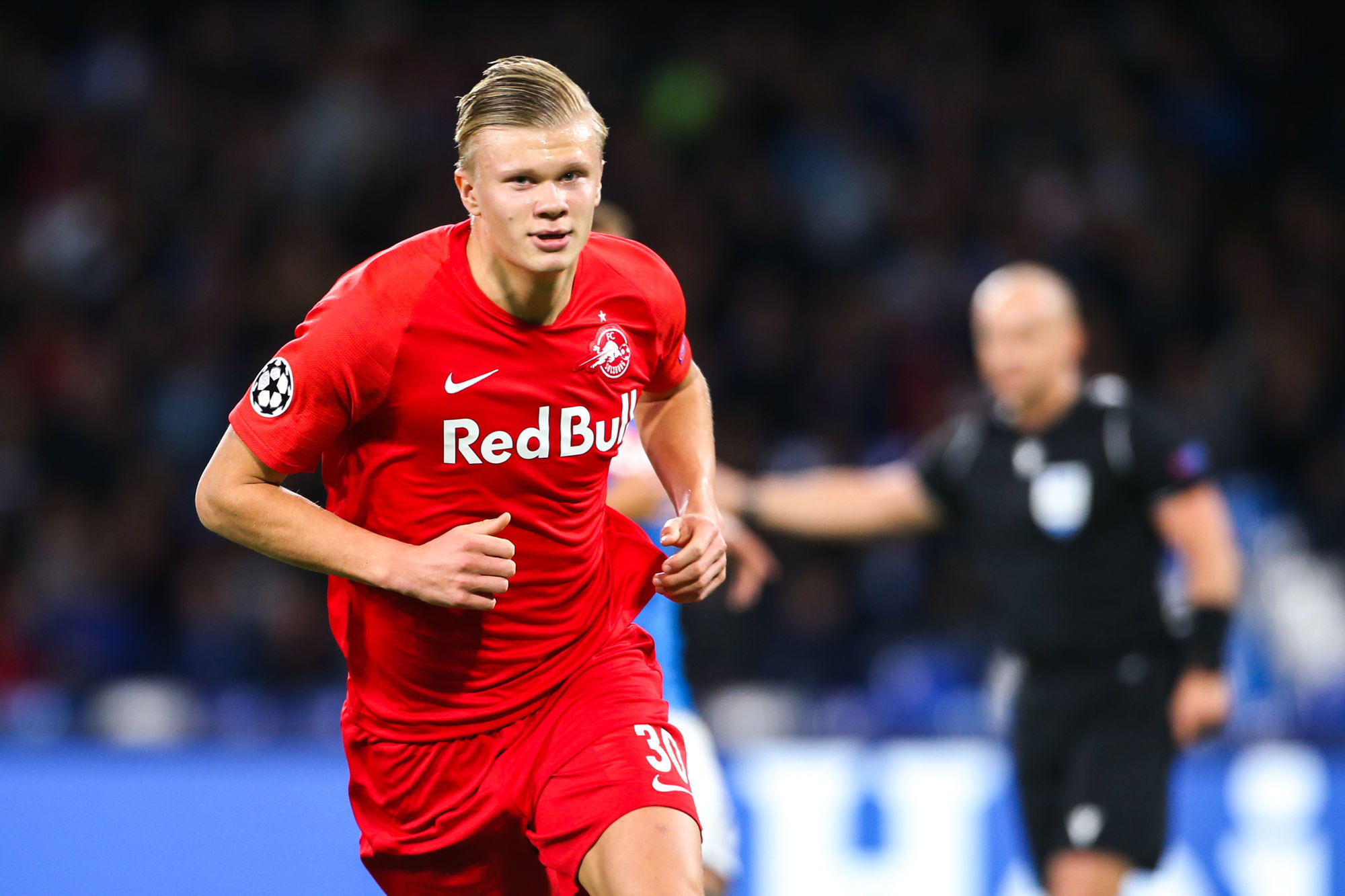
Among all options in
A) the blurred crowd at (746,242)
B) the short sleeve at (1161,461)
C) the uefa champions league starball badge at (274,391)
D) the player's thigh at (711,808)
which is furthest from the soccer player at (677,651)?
the blurred crowd at (746,242)

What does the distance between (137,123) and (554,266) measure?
7600mm

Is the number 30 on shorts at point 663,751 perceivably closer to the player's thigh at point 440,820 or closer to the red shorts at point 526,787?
the red shorts at point 526,787

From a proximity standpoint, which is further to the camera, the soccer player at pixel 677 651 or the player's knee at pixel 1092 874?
the player's knee at pixel 1092 874

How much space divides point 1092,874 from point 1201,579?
3.02 ft

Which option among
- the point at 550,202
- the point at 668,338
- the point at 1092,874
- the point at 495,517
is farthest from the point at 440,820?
the point at 1092,874

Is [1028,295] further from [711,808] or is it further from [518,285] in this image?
[518,285]

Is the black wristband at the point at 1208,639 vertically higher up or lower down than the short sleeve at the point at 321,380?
lower down

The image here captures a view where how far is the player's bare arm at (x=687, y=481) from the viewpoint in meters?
3.16

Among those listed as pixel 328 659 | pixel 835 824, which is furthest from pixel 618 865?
pixel 328 659

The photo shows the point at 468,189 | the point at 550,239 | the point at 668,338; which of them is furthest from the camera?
the point at 668,338

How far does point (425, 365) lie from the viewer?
308 centimetres

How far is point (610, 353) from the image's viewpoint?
3285mm

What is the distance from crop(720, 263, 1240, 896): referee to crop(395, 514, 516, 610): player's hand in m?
2.27

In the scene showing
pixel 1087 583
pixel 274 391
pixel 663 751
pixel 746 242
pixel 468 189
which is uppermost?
pixel 746 242
